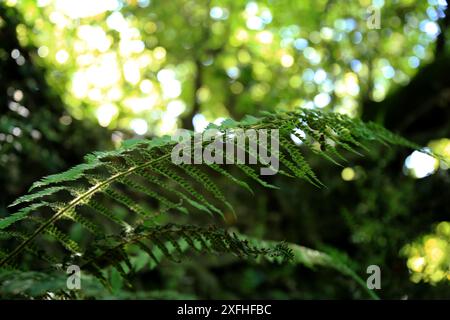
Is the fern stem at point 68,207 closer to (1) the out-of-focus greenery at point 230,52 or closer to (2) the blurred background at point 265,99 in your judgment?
(2) the blurred background at point 265,99

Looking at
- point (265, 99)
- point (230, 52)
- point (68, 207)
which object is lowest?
point (68, 207)

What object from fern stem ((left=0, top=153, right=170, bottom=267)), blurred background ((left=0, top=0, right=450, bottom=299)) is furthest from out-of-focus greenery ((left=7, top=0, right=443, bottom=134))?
fern stem ((left=0, top=153, right=170, bottom=267))

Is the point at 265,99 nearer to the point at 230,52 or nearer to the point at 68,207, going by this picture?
the point at 230,52

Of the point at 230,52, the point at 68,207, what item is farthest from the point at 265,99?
the point at 68,207

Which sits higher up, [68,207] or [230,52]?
[230,52]

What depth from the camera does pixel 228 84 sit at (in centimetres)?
427

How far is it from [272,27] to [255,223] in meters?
1.64

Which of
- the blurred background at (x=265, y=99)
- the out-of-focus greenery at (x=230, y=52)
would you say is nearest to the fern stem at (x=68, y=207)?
the blurred background at (x=265, y=99)

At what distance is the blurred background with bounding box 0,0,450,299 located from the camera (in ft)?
7.48

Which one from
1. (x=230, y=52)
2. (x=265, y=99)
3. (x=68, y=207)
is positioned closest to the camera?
(x=68, y=207)

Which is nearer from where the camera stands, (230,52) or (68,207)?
(68,207)

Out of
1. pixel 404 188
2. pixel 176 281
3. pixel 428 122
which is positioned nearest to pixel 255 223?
pixel 176 281

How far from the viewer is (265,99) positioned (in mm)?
3783
